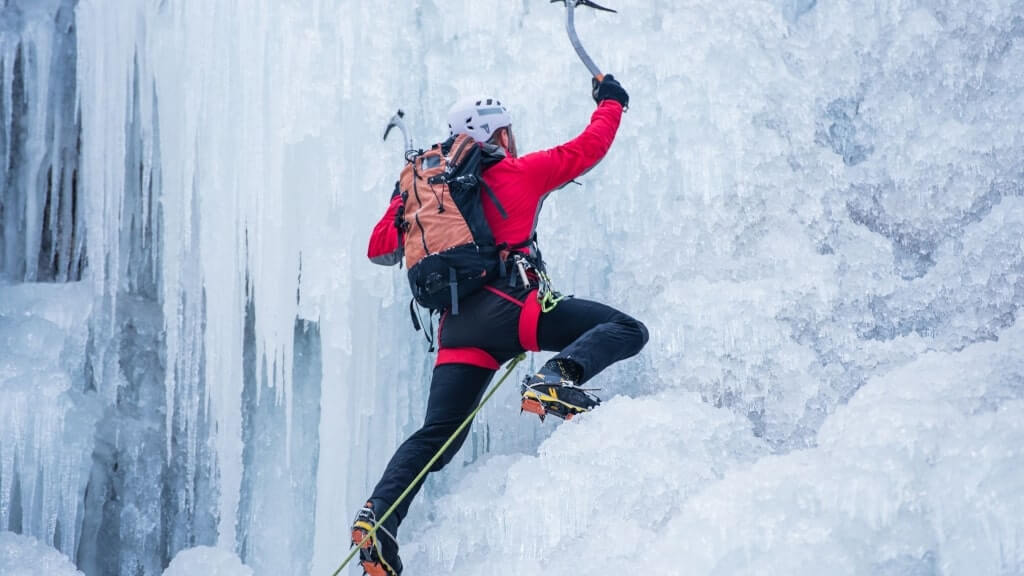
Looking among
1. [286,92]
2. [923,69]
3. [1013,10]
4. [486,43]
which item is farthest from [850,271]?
[286,92]

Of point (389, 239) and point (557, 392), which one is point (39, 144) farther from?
point (557, 392)

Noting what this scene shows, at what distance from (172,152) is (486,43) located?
167 centimetres

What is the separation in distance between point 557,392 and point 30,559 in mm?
2974

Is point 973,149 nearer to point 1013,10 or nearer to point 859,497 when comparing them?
point 1013,10

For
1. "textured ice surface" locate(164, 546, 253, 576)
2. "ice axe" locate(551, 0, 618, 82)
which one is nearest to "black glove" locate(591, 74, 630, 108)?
"ice axe" locate(551, 0, 618, 82)

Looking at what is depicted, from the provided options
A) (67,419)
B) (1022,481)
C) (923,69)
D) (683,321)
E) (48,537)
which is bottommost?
(48,537)

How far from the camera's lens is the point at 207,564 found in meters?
4.96

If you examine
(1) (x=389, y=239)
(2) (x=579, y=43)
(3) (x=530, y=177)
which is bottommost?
(1) (x=389, y=239)

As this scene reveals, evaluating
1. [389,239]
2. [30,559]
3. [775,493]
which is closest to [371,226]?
[389,239]

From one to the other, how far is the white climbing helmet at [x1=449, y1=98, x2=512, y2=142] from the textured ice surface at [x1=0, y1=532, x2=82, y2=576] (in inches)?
110

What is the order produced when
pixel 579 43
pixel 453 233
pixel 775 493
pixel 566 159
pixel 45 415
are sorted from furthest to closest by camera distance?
pixel 45 415 < pixel 579 43 < pixel 566 159 < pixel 453 233 < pixel 775 493

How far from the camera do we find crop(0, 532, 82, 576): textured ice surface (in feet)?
15.8

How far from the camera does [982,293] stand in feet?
15.0

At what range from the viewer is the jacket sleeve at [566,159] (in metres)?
3.63
